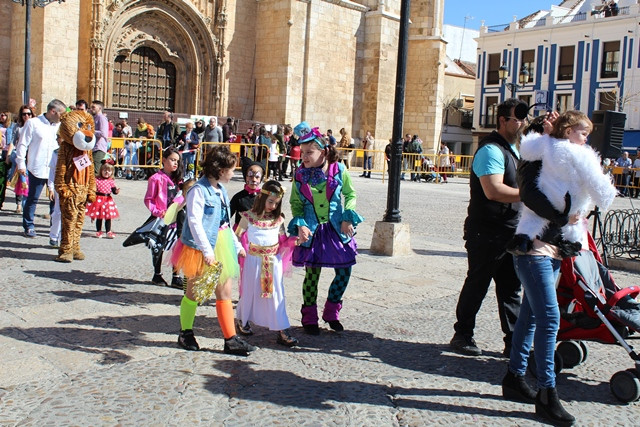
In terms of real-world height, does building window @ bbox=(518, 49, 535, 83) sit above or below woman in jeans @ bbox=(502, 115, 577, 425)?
above

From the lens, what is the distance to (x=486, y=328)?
5625 mm

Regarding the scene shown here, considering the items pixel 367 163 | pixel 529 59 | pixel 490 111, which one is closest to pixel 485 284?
pixel 367 163

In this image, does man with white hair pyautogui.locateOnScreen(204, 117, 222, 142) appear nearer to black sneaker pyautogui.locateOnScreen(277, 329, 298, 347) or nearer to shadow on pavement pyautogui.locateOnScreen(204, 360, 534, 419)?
black sneaker pyautogui.locateOnScreen(277, 329, 298, 347)

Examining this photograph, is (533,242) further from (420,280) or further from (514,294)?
(420,280)

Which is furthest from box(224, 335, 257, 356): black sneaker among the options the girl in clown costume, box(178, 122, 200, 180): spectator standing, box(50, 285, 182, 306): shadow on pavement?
box(178, 122, 200, 180): spectator standing

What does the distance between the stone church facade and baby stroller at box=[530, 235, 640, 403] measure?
52.3 feet

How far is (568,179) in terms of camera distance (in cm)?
375

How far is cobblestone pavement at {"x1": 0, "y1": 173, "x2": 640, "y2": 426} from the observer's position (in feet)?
12.1

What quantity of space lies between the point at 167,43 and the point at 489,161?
64.1 feet

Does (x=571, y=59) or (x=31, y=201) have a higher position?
(x=571, y=59)

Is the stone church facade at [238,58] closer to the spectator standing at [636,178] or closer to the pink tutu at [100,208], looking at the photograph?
the spectator standing at [636,178]

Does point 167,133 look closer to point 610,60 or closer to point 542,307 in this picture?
point 542,307

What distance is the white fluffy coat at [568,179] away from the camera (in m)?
3.71

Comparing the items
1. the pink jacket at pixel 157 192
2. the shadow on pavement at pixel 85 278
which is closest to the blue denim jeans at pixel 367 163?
the pink jacket at pixel 157 192
